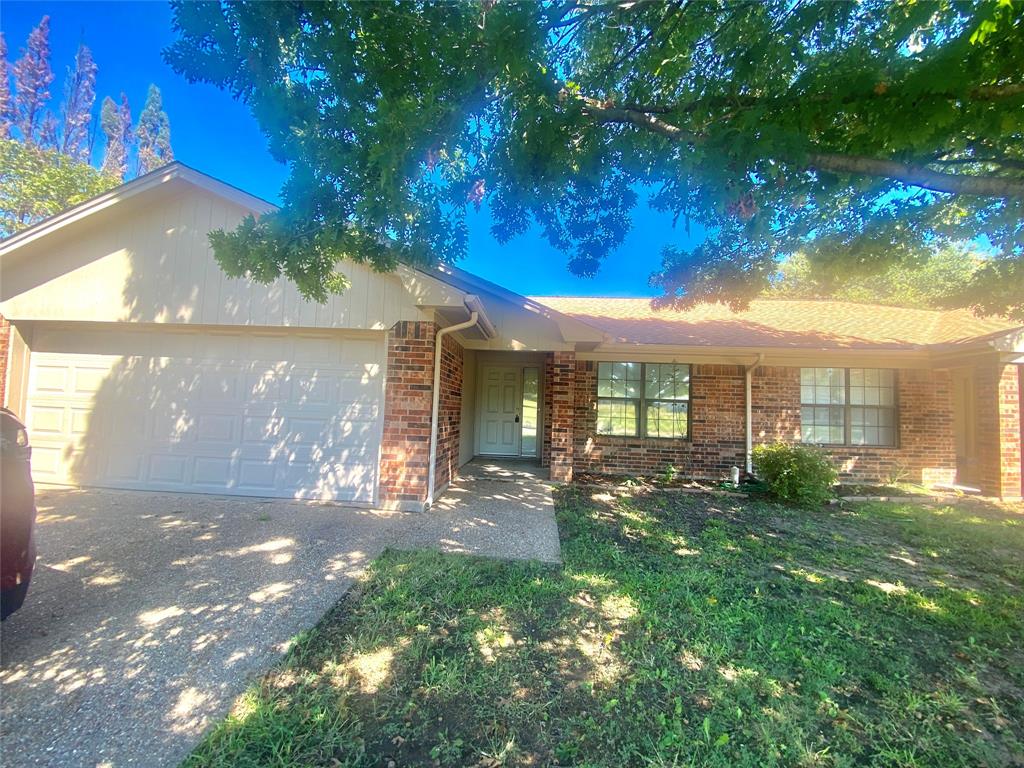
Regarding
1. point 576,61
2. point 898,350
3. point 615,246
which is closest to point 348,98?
point 576,61

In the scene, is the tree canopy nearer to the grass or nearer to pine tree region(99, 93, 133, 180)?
the grass

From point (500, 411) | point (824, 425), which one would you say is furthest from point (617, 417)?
point (824, 425)

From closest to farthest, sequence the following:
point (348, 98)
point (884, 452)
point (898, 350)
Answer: point (348, 98)
point (898, 350)
point (884, 452)

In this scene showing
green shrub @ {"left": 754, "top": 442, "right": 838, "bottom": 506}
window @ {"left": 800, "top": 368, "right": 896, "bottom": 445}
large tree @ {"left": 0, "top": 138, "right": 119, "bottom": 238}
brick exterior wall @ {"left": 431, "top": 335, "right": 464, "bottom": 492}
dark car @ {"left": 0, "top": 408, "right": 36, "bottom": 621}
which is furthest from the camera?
large tree @ {"left": 0, "top": 138, "right": 119, "bottom": 238}

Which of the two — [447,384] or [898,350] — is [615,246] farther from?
[898,350]

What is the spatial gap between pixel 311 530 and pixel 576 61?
5517 mm

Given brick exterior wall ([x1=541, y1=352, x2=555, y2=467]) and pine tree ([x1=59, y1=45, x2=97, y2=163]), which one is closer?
brick exterior wall ([x1=541, y1=352, x2=555, y2=467])

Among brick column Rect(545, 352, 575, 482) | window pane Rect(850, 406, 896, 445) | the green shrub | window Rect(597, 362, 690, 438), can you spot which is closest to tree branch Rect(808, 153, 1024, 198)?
the green shrub

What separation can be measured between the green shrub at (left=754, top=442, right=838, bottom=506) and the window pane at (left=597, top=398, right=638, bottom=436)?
2482 millimetres

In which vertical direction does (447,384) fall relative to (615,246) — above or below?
below

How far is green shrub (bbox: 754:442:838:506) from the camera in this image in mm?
6941

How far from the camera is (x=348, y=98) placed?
3215 mm

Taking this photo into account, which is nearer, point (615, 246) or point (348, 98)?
point (348, 98)

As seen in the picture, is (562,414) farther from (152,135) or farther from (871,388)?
(152,135)
